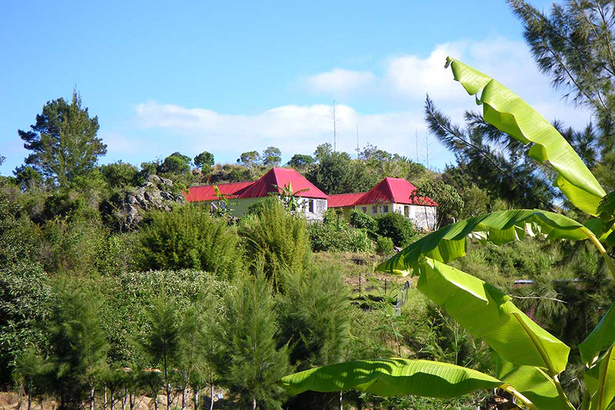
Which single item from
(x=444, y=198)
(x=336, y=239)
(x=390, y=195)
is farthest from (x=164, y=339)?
(x=390, y=195)

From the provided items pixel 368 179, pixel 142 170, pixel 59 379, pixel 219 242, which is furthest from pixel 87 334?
pixel 368 179

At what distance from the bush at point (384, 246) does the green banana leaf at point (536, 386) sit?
70.6ft

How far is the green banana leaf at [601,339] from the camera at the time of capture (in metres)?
3.38

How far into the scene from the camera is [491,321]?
3.73 meters

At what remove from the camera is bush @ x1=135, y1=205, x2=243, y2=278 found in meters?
13.9

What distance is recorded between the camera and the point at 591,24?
8.05 metres

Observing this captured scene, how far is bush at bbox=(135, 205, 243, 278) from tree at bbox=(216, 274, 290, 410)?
7660mm

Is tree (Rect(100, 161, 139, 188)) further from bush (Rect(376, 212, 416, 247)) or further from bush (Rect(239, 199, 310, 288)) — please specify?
bush (Rect(239, 199, 310, 288))

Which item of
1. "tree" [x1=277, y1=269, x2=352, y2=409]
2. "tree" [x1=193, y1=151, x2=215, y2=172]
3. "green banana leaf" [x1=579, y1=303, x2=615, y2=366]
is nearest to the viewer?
"green banana leaf" [x1=579, y1=303, x2=615, y2=366]

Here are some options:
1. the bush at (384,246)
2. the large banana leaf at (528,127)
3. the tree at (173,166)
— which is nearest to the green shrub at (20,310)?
the large banana leaf at (528,127)

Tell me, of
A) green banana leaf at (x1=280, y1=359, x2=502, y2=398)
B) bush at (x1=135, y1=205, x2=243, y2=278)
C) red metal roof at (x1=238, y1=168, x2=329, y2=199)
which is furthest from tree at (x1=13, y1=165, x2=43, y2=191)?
green banana leaf at (x1=280, y1=359, x2=502, y2=398)

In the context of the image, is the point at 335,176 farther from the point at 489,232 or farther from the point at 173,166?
the point at 489,232

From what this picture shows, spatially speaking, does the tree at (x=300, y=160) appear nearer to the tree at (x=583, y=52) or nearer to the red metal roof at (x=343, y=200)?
the red metal roof at (x=343, y=200)

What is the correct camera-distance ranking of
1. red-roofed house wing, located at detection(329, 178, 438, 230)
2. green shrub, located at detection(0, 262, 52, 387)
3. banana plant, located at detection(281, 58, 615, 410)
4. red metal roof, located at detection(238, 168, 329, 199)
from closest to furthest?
banana plant, located at detection(281, 58, 615, 410) → green shrub, located at detection(0, 262, 52, 387) → red metal roof, located at detection(238, 168, 329, 199) → red-roofed house wing, located at detection(329, 178, 438, 230)
